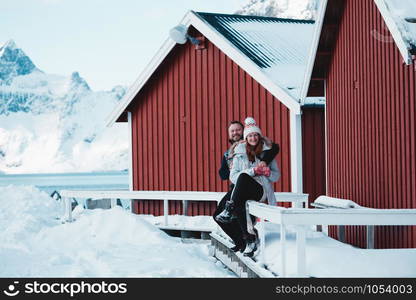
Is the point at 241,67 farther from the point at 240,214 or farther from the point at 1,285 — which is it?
the point at 1,285

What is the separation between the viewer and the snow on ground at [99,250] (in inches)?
357

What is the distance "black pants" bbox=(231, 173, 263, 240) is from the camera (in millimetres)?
8453

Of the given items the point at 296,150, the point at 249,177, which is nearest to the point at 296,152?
the point at 296,150

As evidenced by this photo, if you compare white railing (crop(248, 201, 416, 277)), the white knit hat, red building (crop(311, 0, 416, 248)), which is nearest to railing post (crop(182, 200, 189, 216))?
red building (crop(311, 0, 416, 248))

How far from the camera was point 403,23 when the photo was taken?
8523 mm

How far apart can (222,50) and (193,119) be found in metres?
→ 1.74

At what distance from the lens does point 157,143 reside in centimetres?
1736

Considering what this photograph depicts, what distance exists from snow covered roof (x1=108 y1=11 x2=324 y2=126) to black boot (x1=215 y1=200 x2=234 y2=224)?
4795 mm

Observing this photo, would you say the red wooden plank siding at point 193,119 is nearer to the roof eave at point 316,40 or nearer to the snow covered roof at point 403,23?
the roof eave at point 316,40

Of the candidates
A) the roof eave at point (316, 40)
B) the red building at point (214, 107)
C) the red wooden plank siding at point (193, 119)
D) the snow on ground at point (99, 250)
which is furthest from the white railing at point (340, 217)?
the red wooden plank siding at point (193, 119)

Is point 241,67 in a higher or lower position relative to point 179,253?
higher

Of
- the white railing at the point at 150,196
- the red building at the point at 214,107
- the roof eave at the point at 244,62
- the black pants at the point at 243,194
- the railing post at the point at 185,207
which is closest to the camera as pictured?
the black pants at the point at 243,194

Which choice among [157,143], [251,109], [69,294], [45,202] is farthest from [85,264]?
[45,202]

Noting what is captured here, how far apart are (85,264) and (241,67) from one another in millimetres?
7047
